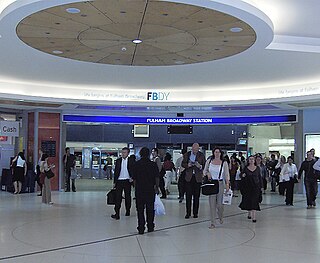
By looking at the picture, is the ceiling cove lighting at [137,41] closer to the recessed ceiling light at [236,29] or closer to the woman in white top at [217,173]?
the recessed ceiling light at [236,29]

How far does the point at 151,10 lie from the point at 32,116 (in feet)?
37.0

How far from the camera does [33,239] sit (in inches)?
291

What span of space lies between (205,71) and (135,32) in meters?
4.60

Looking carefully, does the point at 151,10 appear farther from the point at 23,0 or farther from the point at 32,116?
the point at 32,116

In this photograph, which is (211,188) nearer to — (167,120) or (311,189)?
(311,189)

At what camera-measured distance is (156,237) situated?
765 cm

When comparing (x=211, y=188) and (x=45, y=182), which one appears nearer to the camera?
(x=211, y=188)

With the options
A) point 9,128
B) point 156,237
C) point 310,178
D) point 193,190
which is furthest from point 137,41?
point 9,128

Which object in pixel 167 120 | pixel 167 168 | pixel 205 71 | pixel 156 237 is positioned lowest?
pixel 156 237

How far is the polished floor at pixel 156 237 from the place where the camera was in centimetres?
629

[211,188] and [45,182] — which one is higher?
[211,188]

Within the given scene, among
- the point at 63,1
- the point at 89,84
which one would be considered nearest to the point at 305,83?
the point at 89,84

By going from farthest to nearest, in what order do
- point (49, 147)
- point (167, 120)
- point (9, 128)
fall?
point (167, 120)
point (9, 128)
point (49, 147)

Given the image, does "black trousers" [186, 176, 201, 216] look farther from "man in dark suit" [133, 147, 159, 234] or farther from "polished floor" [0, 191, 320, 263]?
"man in dark suit" [133, 147, 159, 234]
